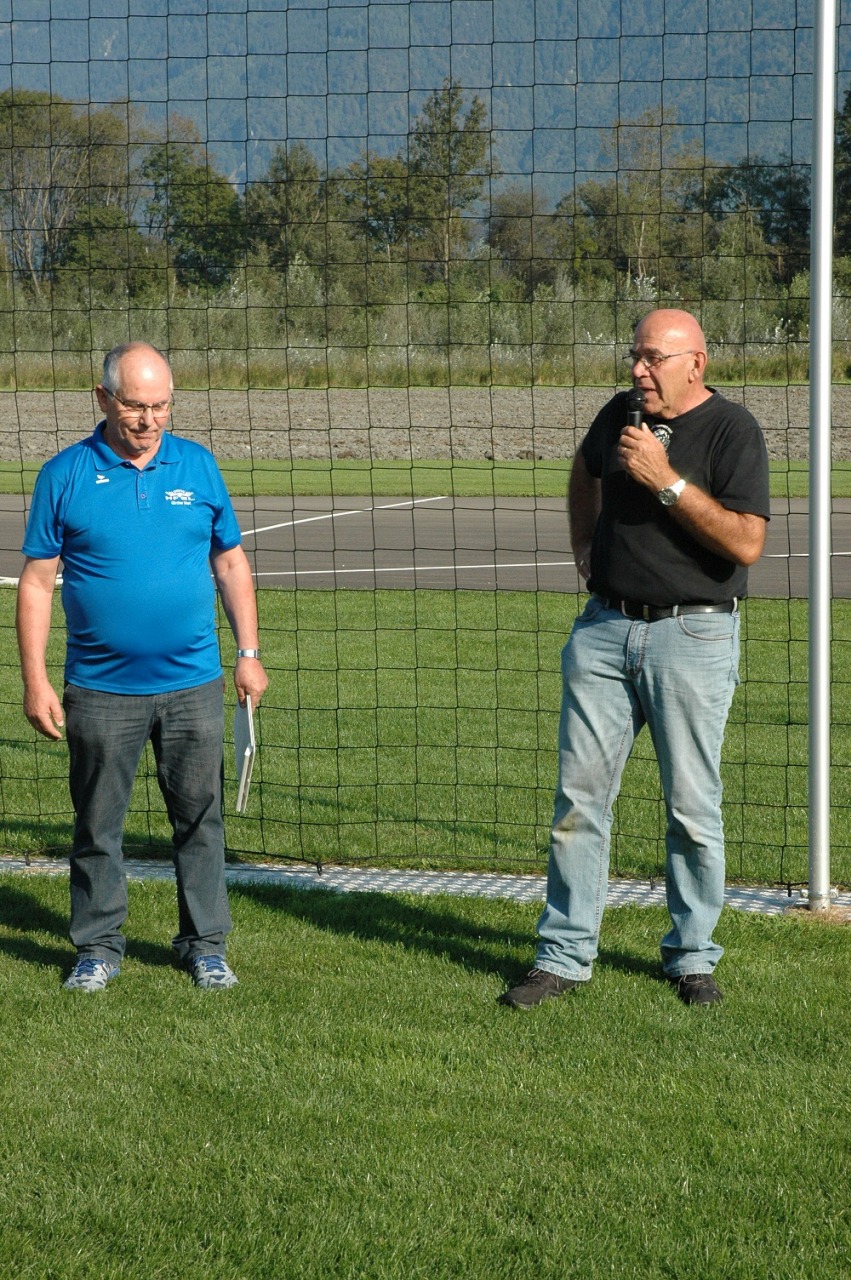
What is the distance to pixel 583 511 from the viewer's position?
516 centimetres

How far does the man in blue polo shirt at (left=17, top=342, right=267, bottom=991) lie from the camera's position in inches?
188

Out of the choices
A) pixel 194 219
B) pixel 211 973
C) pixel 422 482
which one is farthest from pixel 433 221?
pixel 422 482

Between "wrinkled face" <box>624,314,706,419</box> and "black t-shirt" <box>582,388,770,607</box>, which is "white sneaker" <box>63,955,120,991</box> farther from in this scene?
"wrinkled face" <box>624,314,706,419</box>

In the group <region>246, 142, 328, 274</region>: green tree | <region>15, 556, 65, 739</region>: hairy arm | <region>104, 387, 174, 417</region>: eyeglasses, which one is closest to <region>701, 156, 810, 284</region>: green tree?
Answer: <region>246, 142, 328, 274</region>: green tree

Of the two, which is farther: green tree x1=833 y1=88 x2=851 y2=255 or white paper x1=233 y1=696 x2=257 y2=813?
green tree x1=833 y1=88 x2=851 y2=255

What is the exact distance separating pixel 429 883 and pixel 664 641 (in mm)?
1972

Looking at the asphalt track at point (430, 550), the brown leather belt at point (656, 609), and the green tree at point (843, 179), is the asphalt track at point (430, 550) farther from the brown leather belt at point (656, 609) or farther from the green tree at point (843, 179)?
the brown leather belt at point (656, 609)

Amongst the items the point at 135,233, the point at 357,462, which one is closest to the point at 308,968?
the point at 135,233

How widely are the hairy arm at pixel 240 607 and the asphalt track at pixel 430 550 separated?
23.2 feet

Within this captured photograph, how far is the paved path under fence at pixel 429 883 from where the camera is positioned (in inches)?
236

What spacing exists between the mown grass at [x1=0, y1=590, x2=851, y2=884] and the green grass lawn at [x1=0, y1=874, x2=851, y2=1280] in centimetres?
119

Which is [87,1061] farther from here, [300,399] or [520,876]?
[300,399]

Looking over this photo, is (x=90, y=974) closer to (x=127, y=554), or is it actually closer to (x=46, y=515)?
(x=127, y=554)

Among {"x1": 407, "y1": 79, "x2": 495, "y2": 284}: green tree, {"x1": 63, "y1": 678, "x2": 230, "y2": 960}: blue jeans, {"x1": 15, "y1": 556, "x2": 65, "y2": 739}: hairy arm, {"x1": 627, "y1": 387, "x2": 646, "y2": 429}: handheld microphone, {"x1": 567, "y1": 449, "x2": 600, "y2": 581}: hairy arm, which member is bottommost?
{"x1": 63, "y1": 678, "x2": 230, "y2": 960}: blue jeans
